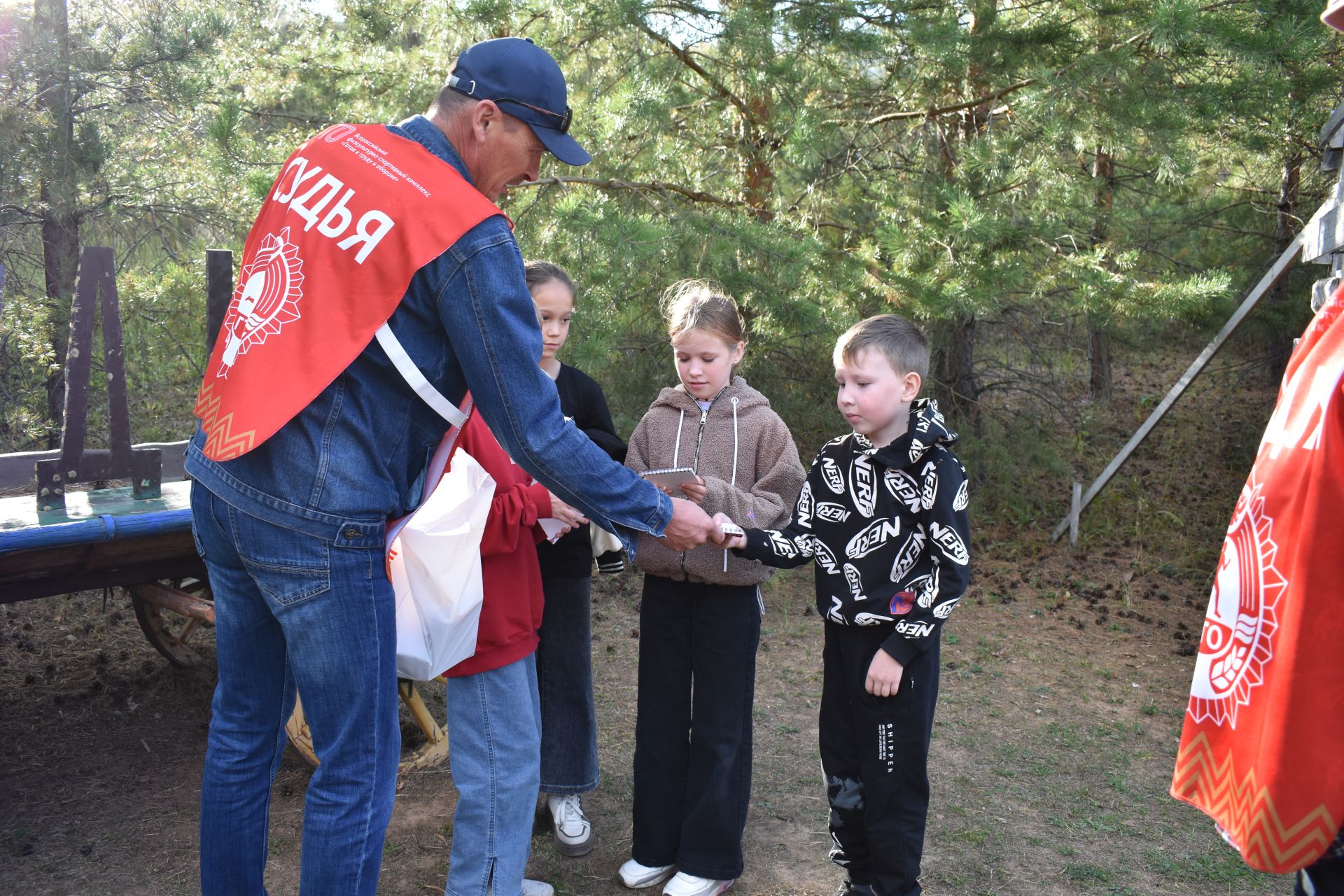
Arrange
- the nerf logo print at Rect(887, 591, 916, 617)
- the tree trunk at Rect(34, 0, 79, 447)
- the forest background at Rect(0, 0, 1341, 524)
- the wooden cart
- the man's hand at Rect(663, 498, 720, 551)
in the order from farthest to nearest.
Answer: the tree trunk at Rect(34, 0, 79, 447) < the forest background at Rect(0, 0, 1341, 524) < the wooden cart < the nerf logo print at Rect(887, 591, 916, 617) < the man's hand at Rect(663, 498, 720, 551)

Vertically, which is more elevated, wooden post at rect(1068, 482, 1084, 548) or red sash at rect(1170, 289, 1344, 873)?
red sash at rect(1170, 289, 1344, 873)

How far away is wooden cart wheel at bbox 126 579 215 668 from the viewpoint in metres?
4.18

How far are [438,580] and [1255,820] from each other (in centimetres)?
165

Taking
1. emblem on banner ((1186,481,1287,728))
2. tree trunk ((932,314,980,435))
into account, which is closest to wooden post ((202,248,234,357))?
emblem on banner ((1186,481,1287,728))

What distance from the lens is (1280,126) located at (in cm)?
639

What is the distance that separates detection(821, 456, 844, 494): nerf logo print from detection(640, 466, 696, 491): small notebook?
1.20 ft

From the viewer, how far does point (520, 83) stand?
6.86ft

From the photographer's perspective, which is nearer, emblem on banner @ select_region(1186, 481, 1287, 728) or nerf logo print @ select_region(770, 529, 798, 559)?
emblem on banner @ select_region(1186, 481, 1287, 728)

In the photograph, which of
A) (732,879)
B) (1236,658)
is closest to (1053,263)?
(732,879)

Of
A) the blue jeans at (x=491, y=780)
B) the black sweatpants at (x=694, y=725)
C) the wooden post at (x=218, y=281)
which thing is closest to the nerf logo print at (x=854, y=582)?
the black sweatpants at (x=694, y=725)

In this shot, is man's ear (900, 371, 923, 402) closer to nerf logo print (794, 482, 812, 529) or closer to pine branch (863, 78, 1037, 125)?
nerf logo print (794, 482, 812, 529)

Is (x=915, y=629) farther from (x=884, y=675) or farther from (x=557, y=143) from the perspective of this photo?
(x=557, y=143)

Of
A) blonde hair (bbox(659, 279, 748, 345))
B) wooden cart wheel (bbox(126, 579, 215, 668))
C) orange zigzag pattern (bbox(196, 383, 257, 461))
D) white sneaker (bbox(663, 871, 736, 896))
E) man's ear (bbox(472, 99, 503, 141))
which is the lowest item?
white sneaker (bbox(663, 871, 736, 896))

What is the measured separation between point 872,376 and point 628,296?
2.73 meters
